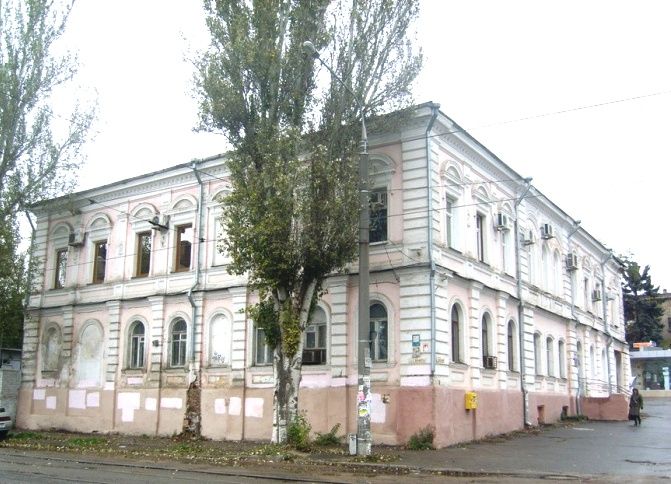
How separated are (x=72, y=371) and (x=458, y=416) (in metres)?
16.2

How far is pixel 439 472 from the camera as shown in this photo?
607 inches

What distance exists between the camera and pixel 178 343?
2695 centimetres

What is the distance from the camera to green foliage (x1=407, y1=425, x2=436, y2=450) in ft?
64.4

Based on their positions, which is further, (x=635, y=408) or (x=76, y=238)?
(x=76, y=238)

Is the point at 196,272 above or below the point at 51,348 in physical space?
above

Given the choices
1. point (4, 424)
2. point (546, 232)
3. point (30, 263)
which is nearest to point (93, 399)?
point (4, 424)

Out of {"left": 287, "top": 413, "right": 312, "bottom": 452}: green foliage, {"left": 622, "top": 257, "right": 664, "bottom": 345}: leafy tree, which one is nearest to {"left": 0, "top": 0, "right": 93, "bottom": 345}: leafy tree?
{"left": 287, "top": 413, "right": 312, "bottom": 452}: green foliage

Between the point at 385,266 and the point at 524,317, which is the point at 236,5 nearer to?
the point at 385,266

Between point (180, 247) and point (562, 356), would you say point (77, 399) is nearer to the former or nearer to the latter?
point (180, 247)

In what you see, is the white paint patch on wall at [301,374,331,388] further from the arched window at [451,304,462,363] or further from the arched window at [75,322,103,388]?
the arched window at [75,322,103,388]

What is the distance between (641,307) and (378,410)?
56759 mm

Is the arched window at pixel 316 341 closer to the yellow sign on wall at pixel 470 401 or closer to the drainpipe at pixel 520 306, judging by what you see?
the yellow sign on wall at pixel 470 401

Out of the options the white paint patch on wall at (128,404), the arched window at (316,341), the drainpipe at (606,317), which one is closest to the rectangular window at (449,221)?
the arched window at (316,341)

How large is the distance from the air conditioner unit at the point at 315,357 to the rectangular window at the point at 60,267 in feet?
43.7
